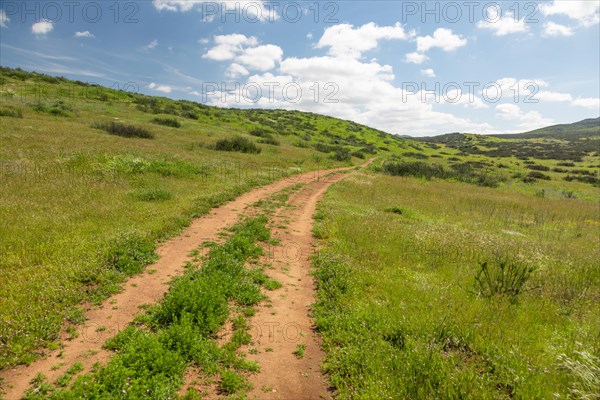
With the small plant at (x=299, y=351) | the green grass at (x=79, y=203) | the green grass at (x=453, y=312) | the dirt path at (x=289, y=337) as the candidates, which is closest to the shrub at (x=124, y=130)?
the green grass at (x=79, y=203)

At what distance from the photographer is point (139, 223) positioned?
11383mm

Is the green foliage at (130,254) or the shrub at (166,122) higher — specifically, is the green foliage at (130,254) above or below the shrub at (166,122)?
below

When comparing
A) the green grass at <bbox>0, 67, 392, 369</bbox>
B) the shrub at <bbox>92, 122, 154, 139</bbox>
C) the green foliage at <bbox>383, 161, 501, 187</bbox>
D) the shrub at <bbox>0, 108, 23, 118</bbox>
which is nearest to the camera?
the green grass at <bbox>0, 67, 392, 369</bbox>

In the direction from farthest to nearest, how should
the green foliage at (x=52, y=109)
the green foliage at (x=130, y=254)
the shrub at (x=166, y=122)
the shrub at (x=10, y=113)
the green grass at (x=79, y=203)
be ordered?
the shrub at (x=166, y=122)
the green foliage at (x=52, y=109)
the shrub at (x=10, y=113)
the green foliage at (x=130, y=254)
the green grass at (x=79, y=203)

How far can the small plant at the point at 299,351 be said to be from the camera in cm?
591

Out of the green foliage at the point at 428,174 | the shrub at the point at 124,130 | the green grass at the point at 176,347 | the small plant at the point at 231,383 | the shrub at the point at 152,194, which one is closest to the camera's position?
the green grass at the point at 176,347

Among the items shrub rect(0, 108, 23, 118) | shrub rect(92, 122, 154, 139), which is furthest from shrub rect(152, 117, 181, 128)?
shrub rect(0, 108, 23, 118)

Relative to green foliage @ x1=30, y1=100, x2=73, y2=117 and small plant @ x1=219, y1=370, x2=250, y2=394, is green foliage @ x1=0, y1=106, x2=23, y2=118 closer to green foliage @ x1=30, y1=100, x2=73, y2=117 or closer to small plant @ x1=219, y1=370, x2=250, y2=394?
green foliage @ x1=30, y1=100, x2=73, y2=117

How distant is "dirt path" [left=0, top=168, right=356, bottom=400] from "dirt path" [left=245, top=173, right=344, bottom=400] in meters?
0.05

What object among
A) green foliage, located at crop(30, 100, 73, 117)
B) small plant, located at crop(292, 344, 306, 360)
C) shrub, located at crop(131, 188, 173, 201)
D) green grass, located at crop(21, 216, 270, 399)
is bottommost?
small plant, located at crop(292, 344, 306, 360)

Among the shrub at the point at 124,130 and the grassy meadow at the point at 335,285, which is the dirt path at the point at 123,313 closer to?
the grassy meadow at the point at 335,285

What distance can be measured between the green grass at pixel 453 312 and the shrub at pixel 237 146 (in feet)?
73.1

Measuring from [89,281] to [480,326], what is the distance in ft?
30.1

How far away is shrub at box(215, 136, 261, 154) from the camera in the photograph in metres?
34.1
